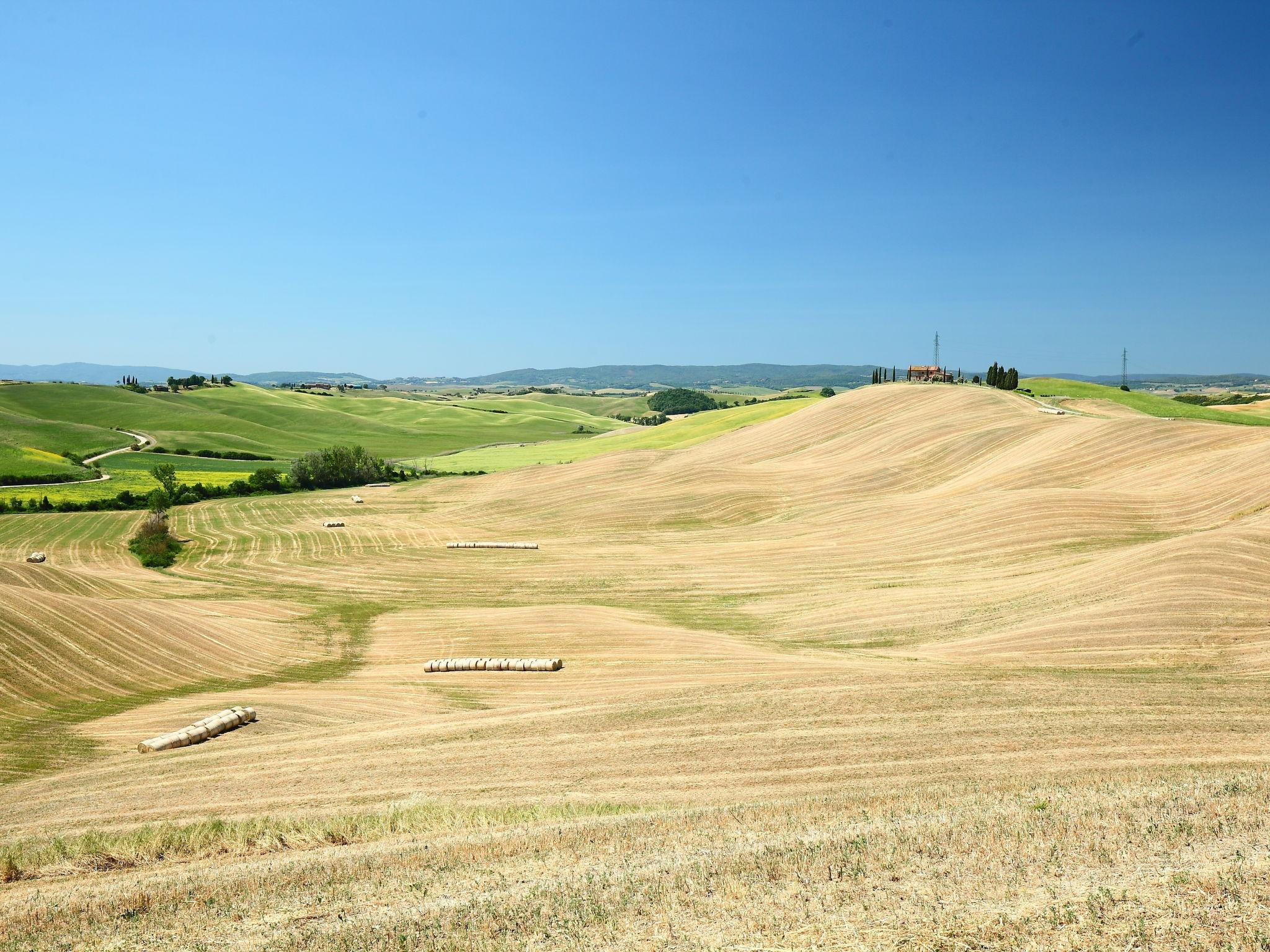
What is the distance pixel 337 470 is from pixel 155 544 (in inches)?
1449

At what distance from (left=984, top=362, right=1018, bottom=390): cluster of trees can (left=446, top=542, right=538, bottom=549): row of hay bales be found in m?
69.5

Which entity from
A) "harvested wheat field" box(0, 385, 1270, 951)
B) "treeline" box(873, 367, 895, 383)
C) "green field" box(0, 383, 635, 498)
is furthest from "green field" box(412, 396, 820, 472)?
"harvested wheat field" box(0, 385, 1270, 951)

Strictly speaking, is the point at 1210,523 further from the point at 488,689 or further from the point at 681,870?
the point at 681,870

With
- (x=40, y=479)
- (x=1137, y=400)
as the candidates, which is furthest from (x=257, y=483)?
(x=1137, y=400)

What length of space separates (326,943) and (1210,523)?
51.3 m

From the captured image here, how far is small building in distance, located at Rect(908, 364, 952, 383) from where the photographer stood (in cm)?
11100

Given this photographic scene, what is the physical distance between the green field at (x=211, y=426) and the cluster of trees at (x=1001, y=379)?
8505 centimetres

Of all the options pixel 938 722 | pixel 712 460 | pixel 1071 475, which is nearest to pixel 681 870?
pixel 938 722

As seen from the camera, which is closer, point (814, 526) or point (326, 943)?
point (326, 943)

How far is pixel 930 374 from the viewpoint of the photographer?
112250 mm

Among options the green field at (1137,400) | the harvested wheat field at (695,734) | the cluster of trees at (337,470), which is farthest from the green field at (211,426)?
the green field at (1137,400)

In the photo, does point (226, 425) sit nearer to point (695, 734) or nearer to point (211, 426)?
point (211, 426)

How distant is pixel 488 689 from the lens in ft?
101

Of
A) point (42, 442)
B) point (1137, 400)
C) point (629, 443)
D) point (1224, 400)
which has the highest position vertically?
point (1224, 400)
